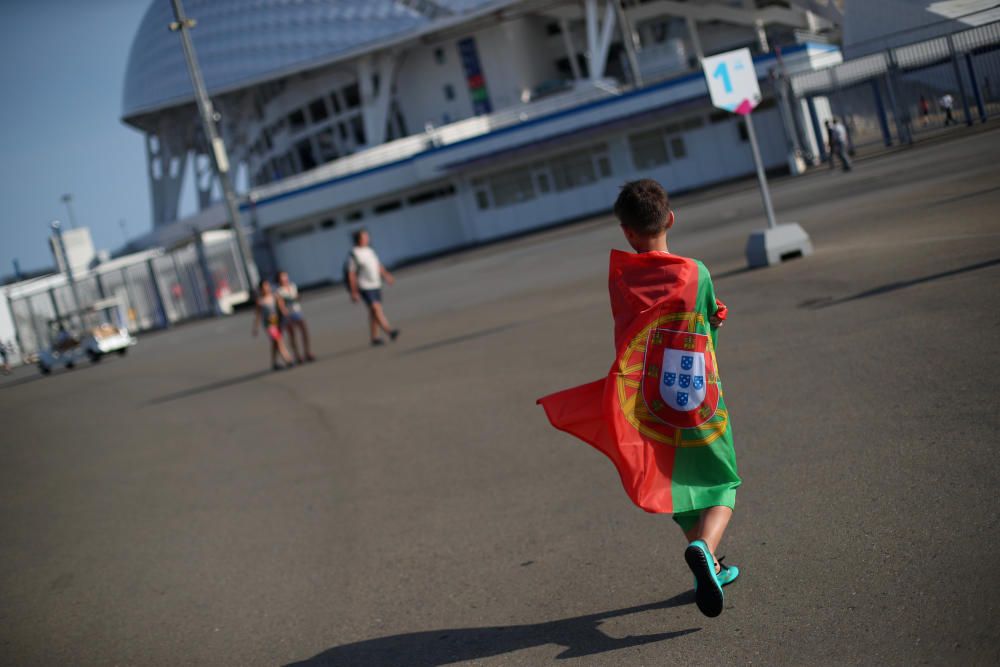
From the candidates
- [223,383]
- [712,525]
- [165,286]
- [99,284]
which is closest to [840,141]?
[223,383]

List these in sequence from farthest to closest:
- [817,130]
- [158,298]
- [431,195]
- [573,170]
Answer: [431,195]
[158,298]
[573,170]
[817,130]

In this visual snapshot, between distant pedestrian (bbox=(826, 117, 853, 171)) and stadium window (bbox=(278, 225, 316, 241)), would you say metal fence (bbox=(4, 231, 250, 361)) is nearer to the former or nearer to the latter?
stadium window (bbox=(278, 225, 316, 241))

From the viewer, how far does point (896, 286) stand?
376 inches

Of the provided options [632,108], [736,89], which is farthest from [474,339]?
[632,108]

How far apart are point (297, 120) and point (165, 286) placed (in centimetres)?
2574

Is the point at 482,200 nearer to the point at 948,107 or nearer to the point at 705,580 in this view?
the point at 948,107

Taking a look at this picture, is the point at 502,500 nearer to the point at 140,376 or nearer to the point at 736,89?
the point at 736,89

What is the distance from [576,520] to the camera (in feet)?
18.0

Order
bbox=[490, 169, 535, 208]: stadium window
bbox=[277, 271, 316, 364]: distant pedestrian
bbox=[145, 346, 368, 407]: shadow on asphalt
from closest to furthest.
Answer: bbox=[145, 346, 368, 407]: shadow on asphalt → bbox=[277, 271, 316, 364]: distant pedestrian → bbox=[490, 169, 535, 208]: stadium window

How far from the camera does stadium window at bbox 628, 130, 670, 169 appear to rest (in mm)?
43656

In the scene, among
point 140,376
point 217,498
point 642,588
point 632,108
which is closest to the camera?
point 642,588

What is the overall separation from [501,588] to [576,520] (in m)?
0.89

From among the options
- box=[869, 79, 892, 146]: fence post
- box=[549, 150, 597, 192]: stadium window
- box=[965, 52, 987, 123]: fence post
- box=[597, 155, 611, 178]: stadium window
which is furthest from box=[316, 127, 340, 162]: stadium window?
box=[965, 52, 987, 123]: fence post

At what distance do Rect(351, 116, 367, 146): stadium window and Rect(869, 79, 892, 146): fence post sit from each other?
39761mm
